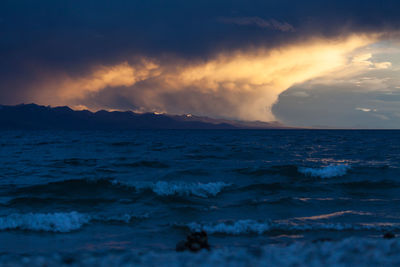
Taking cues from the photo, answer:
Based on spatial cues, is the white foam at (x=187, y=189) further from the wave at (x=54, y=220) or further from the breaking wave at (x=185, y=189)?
the wave at (x=54, y=220)

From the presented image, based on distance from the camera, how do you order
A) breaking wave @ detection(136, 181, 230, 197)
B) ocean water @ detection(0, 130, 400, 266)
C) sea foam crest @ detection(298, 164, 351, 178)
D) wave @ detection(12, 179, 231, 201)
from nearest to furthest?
ocean water @ detection(0, 130, 400, 266) → wave @ detection(12, 179, 231, 201) → breaking wave @ detection(136, 181, 230, 197) → sea foam crest @ detection(298, 164, 351, 178)

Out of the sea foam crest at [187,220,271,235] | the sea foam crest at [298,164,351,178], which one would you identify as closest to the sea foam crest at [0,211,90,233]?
the sea foam crest at [187,220,271,235]

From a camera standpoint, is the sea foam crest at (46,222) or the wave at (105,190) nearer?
the sea foam crest at (46,222)

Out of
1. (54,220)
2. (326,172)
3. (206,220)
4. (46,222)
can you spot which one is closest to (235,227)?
(206,220)

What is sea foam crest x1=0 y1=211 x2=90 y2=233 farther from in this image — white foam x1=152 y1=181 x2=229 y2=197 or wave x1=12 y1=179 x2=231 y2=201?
white foam x1=152 y1=181 x2=229 y2=197

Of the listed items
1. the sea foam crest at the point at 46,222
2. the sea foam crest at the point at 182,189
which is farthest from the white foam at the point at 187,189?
the sea foam crest at the point at 46,222

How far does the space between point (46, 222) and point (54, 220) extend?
0.20m

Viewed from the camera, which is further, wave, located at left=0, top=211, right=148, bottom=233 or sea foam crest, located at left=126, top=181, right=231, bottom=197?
sea foam crest, located at left=126, top=181, right=231, bottom=197

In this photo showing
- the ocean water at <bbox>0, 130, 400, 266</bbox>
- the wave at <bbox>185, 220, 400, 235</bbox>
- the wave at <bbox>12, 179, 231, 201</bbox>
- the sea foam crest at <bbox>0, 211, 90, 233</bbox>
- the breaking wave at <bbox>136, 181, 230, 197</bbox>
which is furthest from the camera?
the breaking wave at <bbox>136, 181, 230, 197</bbox>

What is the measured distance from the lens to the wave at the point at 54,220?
7.92 m

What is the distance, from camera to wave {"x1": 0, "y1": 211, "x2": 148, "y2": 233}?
792cm

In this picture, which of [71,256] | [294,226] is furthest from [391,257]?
[71,256]

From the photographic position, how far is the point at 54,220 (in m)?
8.40

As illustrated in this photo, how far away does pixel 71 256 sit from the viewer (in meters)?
4.71
